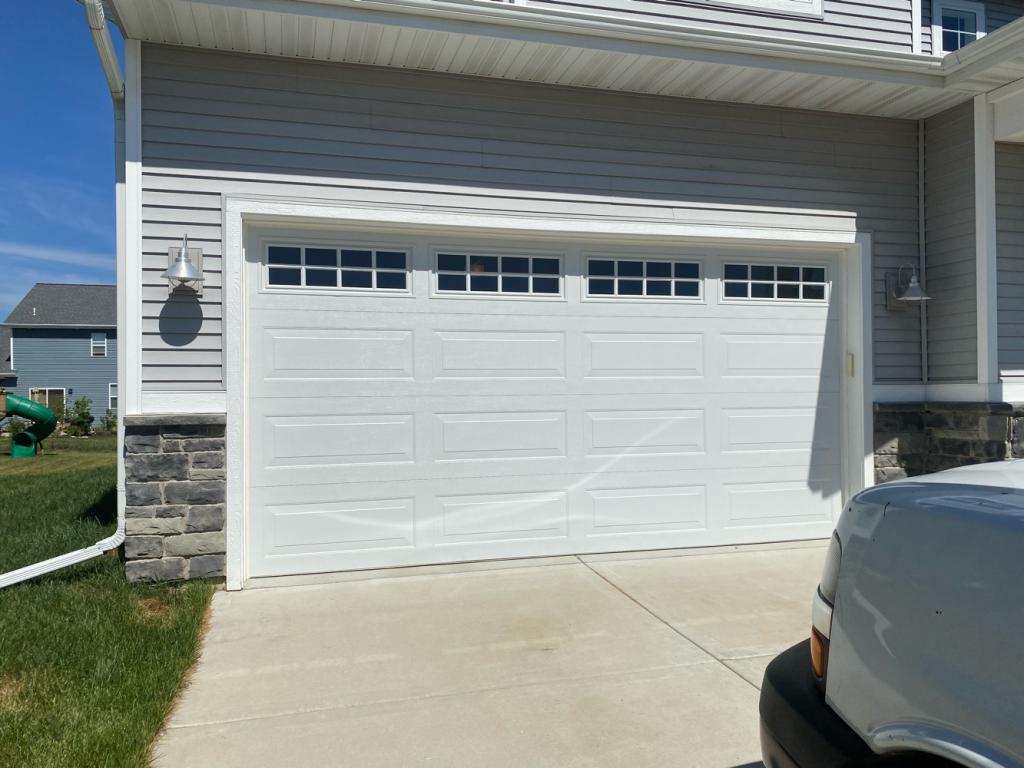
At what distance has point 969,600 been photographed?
4.62 feet

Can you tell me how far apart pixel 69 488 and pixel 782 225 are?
883 cm

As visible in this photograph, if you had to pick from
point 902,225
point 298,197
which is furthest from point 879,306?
point 298,197

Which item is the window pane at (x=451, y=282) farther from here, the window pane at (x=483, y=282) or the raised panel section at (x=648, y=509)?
the raised panel section at (x=648, y=509)

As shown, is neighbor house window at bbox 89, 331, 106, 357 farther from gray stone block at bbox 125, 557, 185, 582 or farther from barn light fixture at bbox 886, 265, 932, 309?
barn light fixture at bbox 886, 265, 932, 309

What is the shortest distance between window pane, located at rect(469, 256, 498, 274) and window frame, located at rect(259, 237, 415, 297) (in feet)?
1.41

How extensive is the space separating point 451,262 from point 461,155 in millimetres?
739

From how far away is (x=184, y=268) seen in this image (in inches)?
185

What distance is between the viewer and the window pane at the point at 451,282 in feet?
17.9

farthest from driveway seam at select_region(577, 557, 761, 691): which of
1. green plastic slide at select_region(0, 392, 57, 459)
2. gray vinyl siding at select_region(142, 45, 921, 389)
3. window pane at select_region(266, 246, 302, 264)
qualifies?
green plastic slide at select_region(0, 392, 57, 459)

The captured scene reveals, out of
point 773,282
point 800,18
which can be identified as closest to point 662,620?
point 773,282

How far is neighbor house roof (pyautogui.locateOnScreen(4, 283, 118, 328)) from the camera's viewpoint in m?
28.8

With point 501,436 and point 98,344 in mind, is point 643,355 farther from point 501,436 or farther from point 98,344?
point 98,344

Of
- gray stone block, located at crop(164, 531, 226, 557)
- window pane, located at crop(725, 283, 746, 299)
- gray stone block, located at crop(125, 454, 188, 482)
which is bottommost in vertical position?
gray stone block, located at crop(164, 531, 226, 557)

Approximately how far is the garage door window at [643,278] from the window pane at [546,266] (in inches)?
9.8
